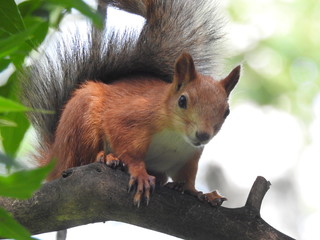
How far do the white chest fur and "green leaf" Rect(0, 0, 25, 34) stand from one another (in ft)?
3.75

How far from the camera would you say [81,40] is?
9.92ft

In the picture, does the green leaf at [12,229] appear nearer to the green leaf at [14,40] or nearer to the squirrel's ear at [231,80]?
the green leaf at [14,40]

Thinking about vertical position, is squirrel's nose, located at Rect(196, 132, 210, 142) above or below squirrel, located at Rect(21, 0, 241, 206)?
below

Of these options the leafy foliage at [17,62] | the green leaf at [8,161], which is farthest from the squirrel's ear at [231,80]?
the green leaf at [8,161]

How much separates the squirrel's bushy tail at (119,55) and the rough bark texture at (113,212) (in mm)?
775

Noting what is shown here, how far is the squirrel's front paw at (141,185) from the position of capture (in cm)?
228

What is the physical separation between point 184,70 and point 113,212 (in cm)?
71

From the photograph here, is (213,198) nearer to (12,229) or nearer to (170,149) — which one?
(170,149)

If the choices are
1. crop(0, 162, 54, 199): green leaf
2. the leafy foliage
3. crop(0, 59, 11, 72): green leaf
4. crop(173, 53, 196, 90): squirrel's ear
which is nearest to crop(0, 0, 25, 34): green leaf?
the leafy foliage

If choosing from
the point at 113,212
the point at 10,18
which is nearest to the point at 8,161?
the point at 10,18

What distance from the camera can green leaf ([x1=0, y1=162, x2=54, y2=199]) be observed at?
1172 mm

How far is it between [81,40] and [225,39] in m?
0.73

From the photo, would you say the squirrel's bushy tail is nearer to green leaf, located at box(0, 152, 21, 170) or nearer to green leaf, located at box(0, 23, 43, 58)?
green leaf, located at box(0, 23, 43, 58)

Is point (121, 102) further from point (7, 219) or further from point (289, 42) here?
point (289, 42)
